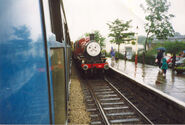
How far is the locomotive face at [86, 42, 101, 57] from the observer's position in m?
10.2

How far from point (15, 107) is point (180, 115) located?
15.1 ft

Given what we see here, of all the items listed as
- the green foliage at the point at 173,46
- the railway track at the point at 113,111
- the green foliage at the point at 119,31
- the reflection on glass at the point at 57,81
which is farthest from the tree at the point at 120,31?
the reflection on glass at the point at 57,81

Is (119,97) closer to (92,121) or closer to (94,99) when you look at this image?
(94,99)

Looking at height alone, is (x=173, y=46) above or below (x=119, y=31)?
below

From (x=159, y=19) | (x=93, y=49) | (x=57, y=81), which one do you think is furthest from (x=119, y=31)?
(x=57, y=81)

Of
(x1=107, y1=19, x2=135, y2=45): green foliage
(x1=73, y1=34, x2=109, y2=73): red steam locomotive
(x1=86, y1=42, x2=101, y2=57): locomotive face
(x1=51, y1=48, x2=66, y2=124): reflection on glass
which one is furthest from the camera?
(x1=107, y1=19, x2=135, y2=45): green foliage

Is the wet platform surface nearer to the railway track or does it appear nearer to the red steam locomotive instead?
the railway track

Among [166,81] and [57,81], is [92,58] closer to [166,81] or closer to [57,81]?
[166,81]

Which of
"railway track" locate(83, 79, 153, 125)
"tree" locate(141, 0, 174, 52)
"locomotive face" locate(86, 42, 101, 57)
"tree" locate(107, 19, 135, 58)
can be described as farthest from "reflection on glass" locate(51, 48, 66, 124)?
"tree" locate(107, 19, 135, 58)

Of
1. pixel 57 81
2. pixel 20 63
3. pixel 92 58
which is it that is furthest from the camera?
pixel 92 58

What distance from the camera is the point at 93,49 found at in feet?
33.8

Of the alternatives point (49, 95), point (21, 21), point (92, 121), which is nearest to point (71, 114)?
point (92, 121)

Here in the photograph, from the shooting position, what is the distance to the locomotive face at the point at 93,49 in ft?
33.3

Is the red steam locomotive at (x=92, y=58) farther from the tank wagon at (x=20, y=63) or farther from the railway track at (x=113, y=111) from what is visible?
the tank wagon at (x=20, y=63)
